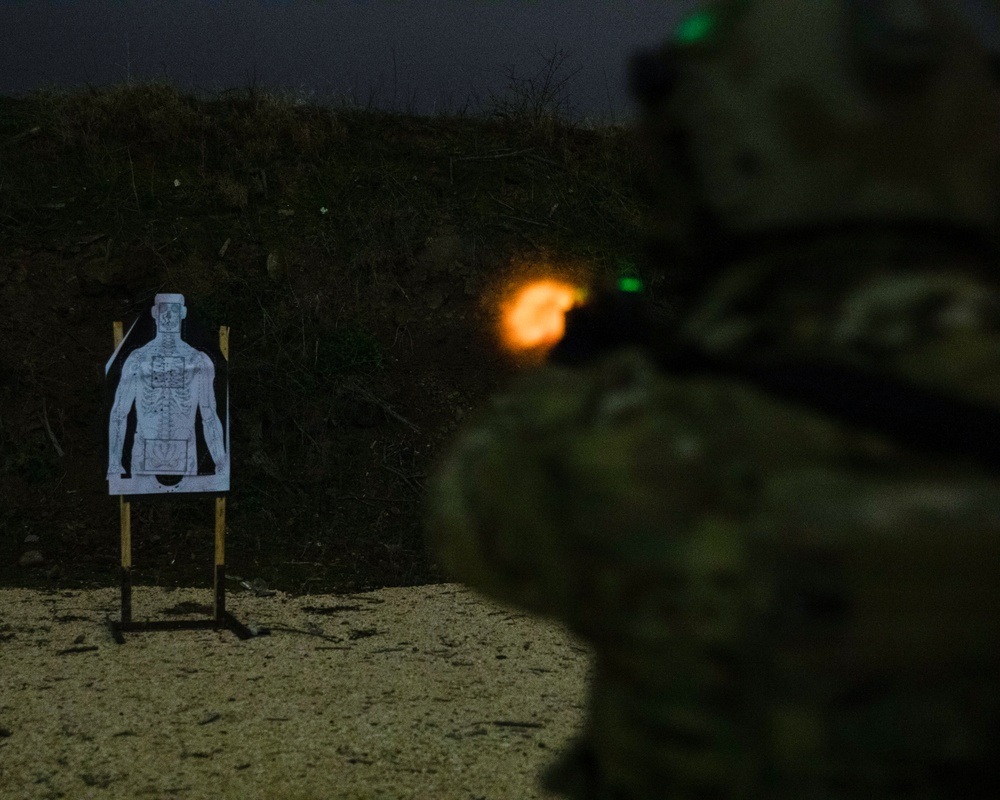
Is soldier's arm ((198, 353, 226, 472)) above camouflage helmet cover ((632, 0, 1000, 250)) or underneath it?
underneath

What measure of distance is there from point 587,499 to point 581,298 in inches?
19.5

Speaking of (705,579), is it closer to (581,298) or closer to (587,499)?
(587,499)

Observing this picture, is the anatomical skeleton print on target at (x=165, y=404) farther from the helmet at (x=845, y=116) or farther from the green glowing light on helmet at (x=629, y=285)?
the helmet at (x=845, y=116)

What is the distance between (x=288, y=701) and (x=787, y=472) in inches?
146

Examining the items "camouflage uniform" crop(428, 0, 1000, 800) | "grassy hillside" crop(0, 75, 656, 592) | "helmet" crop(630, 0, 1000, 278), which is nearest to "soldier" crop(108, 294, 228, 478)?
"grassy hillside" crop(0, 75, 656, 592)

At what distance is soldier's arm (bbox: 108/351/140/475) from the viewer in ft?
18.3

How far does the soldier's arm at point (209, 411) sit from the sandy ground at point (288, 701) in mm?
954

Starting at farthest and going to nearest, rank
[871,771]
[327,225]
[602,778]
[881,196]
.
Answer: [327,225] → [602,778] → [881,196] → [871,771]

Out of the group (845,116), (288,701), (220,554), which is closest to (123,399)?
(220,554)

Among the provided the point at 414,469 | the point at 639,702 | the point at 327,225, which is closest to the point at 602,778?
the point at 639,702

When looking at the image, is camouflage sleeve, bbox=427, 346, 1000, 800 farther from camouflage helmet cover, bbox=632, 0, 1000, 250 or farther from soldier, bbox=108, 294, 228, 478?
soldier, bbox=108, 294, 228, 478

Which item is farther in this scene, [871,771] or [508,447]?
[508,447]

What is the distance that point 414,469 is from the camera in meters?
7.70

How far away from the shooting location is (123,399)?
18.5ft
